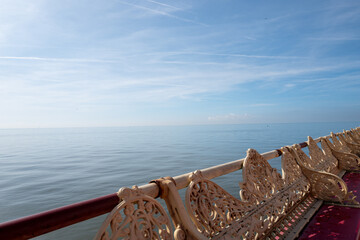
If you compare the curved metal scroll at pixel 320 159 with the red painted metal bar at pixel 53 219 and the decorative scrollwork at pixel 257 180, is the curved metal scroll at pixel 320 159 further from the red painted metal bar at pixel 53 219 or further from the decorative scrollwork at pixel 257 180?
the red painted metal bar at pixel 53 219

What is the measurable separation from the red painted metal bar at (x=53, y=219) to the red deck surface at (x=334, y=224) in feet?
8.04

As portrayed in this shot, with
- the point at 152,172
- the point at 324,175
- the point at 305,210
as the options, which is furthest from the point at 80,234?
the point at 152,172

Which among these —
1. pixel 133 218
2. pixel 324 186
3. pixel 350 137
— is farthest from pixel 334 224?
pixel 350 137

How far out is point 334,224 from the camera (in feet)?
9.82

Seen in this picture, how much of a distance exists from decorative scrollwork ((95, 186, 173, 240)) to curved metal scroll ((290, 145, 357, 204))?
3197 millimetres

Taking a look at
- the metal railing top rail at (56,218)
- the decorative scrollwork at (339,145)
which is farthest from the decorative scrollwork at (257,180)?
the decorative scrollwork at (339,145)

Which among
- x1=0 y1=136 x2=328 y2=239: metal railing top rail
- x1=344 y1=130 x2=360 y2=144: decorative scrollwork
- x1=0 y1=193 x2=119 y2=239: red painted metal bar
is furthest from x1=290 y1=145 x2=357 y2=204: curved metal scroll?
x1=344 y1=130 x2=360 y2=144: decorative scrollwork

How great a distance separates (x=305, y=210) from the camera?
11.1 feet

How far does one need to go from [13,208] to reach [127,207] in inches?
421

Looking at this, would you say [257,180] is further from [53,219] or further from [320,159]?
[320,159]

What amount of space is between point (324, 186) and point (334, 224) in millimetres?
985

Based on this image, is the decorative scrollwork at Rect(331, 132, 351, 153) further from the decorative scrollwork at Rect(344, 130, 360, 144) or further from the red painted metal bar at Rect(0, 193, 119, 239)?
the red painted metal bar at Rect(0, 193, 119, 239)

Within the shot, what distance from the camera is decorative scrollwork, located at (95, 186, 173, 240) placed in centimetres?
125

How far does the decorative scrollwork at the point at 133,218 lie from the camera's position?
1.25m
